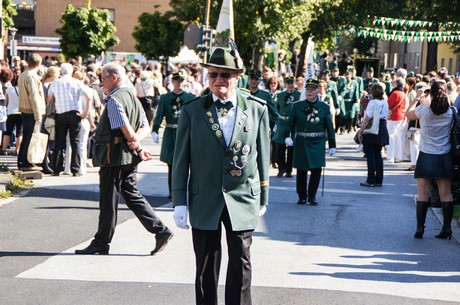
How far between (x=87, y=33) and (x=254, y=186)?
50.1 meters

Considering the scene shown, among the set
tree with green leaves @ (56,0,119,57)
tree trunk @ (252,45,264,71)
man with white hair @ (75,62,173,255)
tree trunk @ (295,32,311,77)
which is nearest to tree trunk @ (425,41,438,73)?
tree trunk @ (295,32,311,77)

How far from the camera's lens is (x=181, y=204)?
572 cm

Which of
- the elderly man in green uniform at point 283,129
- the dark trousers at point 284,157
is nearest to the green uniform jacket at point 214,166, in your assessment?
the elderly man in green uniform at point 283,129

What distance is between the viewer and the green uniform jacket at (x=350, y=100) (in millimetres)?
27094

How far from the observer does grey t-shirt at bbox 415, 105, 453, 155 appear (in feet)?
32.5

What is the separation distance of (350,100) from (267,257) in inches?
750

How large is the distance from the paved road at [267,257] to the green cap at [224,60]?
205 cm

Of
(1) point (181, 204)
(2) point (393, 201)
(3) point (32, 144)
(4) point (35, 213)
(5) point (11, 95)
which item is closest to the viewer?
(1) point (181, 204)

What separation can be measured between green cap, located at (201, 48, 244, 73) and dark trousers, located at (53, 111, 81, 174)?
362 inches

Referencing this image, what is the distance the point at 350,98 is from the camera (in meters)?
27.2

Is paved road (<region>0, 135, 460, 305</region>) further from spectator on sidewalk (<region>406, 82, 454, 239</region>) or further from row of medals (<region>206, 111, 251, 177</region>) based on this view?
row of medals (<region>206, 111, 251, 177</region>)

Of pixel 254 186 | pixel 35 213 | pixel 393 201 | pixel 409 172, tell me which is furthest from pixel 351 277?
pixel 409 172

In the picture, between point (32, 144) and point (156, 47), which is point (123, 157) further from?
point (156, 47)

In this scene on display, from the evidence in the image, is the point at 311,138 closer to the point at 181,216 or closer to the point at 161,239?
the point at 161,239
